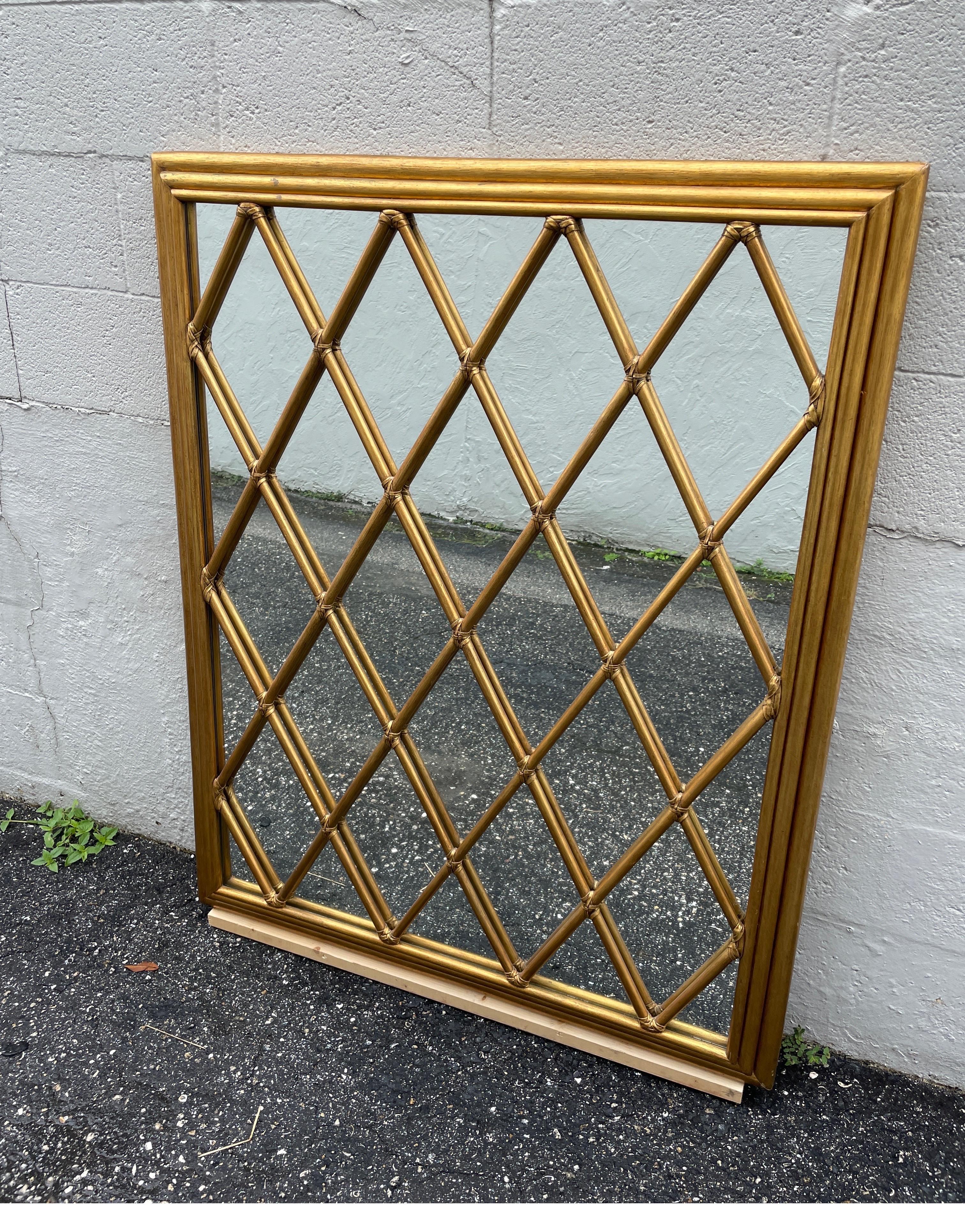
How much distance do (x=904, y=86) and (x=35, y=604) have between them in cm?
186

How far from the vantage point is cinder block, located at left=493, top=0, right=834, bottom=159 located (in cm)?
116

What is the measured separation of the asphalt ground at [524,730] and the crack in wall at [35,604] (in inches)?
19.6

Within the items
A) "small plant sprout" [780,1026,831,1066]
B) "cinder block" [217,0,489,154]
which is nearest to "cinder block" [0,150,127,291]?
"cinder block" [217,0,489,154]

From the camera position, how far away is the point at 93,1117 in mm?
1516

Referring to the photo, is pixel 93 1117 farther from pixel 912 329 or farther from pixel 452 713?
pixel 912 329

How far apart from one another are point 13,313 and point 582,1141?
71.2 inches

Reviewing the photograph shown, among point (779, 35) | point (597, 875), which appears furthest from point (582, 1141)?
point (779, 35)

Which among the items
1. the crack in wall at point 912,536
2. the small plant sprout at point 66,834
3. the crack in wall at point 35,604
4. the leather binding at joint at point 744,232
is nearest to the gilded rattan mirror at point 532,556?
the leather binding at joint at point 744,232

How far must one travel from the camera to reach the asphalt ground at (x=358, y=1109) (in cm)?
142

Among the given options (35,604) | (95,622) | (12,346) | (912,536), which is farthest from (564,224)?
(35,604)

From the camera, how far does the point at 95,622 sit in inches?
79.2

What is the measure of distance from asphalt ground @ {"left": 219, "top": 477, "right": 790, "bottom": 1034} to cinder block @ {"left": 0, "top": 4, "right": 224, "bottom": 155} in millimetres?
597

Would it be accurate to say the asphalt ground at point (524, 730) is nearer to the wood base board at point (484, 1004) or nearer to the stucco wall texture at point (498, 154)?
the wood base board at point (484, 1004)

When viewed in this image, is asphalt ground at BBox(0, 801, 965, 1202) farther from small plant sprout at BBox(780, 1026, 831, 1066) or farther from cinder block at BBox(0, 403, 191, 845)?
cinder block at BBox(0, 403, 191, 845)
